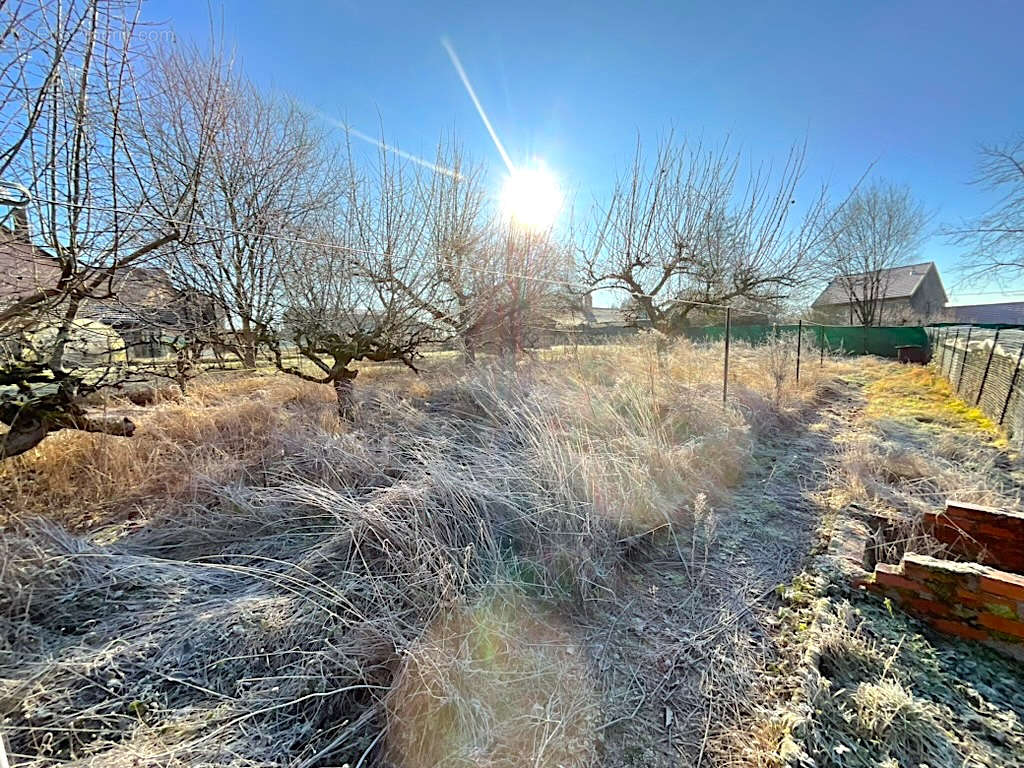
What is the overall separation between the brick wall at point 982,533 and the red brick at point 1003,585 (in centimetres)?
A: 65

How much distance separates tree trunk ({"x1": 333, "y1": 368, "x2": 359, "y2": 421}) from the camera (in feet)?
14.7

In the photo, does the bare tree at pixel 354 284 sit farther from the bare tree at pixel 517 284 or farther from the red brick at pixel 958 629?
the red brick at pixel 958 629

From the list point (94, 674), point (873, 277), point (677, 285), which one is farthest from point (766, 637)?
point (873, 277)

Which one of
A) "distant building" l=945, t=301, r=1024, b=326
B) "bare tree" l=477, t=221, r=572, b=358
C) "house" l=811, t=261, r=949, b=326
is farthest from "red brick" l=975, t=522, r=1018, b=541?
"distant building" l=945, t=301, r=1024, b=326

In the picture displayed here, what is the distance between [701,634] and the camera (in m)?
1.78

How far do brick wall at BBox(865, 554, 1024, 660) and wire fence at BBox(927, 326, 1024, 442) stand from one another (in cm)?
373

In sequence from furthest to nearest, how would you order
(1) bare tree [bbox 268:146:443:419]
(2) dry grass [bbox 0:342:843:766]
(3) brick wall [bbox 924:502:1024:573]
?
(1) bare tree [bbox 268:146:443:419] < (3) brick wall [bbox 924:502:1024:573] < (2) dry grass [bbox 0:342:843:766]

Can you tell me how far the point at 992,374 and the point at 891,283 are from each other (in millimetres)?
21991

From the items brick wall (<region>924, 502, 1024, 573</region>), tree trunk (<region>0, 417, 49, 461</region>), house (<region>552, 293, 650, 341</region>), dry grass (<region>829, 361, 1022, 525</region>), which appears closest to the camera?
brick wall (<region>924, 502, 1024, 573</region>)

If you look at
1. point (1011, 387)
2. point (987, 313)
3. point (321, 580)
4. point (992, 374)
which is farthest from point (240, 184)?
Result: point (987, 313)

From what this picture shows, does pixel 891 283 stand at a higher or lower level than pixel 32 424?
higher

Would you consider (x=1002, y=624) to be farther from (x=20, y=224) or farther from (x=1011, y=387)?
(x=20, y=224)

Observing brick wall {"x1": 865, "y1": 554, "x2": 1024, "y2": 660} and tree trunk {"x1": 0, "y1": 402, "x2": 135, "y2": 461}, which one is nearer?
brick wall {"x1": 865, "y1": 554, "x2": 1024, "y2": 660}

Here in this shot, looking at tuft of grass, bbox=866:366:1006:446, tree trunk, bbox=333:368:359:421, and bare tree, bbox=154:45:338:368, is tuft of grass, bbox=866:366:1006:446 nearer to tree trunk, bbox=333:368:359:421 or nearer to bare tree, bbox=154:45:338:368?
tree trunk, bbox=333:368:359:421
